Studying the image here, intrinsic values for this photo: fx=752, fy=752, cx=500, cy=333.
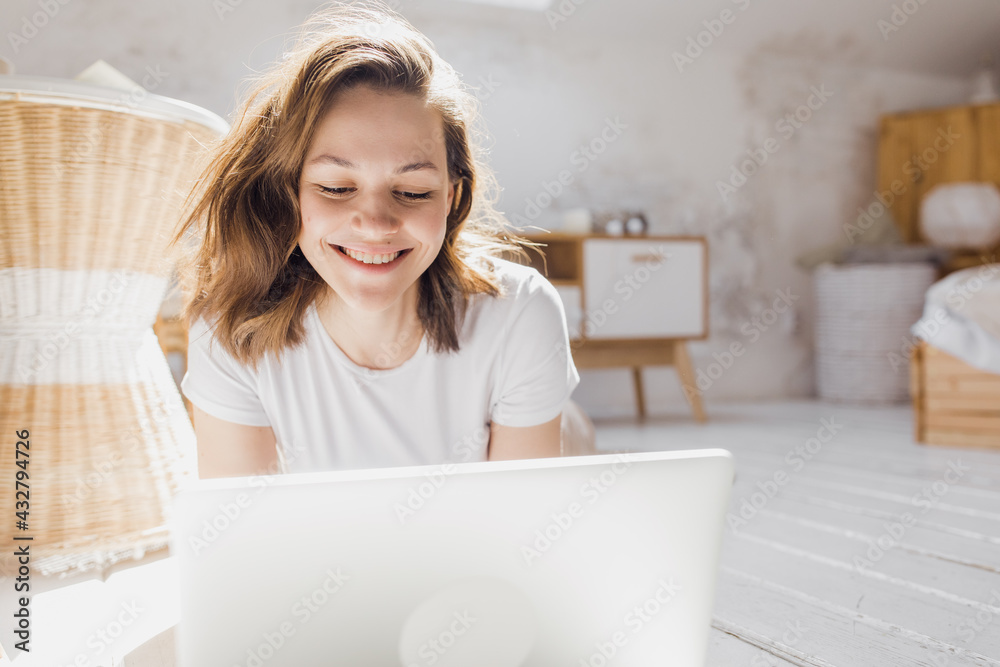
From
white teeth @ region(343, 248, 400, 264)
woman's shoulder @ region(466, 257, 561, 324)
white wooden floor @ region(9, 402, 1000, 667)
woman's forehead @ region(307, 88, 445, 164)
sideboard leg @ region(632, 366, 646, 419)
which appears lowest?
sideboard leg @ region(632, 366, 646, 419)

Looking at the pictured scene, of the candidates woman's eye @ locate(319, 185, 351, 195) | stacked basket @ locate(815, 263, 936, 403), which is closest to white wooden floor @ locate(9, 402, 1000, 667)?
woman's eye @ locate(319, 185, 351, 195)

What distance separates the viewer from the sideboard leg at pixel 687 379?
9.75ft

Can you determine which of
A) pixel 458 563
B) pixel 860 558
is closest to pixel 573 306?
pixel 860 558

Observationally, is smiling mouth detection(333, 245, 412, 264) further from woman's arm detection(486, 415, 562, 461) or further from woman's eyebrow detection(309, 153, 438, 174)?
woman's arm detection(486, 415, 562, 461)

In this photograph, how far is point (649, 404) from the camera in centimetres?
362

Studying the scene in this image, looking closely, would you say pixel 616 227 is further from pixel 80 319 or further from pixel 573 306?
pixel 80 319

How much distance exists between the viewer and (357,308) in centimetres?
85

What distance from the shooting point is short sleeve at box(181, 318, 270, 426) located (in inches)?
35.1

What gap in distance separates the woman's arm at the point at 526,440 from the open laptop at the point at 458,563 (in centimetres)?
45

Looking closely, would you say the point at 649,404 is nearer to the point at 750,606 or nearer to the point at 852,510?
the point at 852,510

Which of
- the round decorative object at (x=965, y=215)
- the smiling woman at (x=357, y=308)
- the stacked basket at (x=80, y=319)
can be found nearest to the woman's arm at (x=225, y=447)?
the smiling woman at (x=357, y=308)

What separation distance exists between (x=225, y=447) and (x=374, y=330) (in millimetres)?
229

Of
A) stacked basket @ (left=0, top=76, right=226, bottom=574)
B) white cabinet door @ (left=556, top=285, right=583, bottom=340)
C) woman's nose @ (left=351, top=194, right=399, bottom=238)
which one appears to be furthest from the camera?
white cabinet door @ (left=556, top=285, right=583, bottom=340)

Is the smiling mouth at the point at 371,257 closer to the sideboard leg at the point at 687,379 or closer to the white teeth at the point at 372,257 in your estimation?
the white teeth at the point at 372,257
